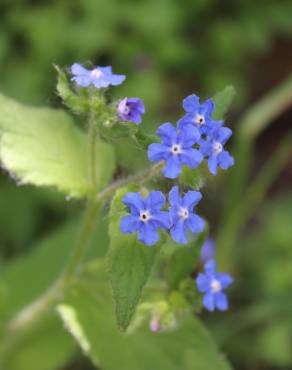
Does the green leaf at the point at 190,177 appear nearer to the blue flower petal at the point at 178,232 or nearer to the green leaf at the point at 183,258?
the blue flower petal at the point at 178,232

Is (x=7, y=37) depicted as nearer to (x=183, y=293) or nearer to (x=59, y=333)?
(x=59, y=333)

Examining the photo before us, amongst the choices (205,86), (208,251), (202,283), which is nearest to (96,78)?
(202,283)

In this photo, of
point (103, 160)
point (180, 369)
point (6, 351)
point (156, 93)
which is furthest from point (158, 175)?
point (156, 93)

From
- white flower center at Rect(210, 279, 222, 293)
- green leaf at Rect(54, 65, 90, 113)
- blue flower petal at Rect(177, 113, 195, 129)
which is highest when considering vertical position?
green leaf at Rect(54, 65, 90, 113)

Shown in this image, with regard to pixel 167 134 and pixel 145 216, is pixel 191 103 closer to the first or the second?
pixel 167 134

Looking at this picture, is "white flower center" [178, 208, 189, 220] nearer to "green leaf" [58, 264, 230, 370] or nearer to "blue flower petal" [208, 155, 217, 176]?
"blue flower petal" [208, 155, 217, 176]

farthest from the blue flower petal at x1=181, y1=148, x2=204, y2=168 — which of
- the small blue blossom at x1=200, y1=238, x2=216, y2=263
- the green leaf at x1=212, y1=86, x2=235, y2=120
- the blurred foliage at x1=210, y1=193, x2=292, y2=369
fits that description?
the small blue blossom at x1=200, y1=238, x2=216, y2=263

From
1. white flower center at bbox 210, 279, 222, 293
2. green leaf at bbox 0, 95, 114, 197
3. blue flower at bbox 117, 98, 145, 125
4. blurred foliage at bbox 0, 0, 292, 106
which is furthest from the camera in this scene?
blurred foliage at bbox 0, 0, 292, 106

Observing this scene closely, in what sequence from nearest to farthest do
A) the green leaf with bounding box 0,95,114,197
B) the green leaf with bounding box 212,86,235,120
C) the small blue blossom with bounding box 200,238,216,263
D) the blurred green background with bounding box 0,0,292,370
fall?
the green leaf with bounding box 212,86,235,120, the green leaf with bounding box 0,95,114,197, the blurred green background with bounding box 0,0,292,370, the small blue blossom with bounding box 200,238,216,263
